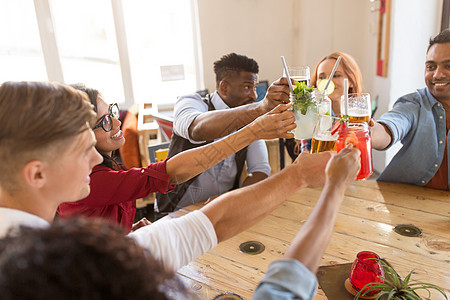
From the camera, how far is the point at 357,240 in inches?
50.4

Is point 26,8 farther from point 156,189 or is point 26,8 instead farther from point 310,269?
point 310,269

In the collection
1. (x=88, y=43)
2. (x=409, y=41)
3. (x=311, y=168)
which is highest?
(x=88, y=43)

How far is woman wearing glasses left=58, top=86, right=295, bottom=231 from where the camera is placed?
50.4 inches

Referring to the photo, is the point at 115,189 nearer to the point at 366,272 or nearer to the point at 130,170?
the point at 130,170

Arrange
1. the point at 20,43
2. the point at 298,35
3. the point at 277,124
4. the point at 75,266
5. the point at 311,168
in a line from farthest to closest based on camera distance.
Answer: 1. the point at 298,35
2. the point at 20,43
3. the point at 277,124
4. the point at 311,168
5. the point at 75,266

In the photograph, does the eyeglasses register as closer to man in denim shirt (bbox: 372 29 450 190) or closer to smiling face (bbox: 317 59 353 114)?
man in denim shirt (bbox: 372 29 450 190)

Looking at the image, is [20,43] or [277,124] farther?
[20,43]

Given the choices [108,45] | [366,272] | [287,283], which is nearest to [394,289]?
[366,272]

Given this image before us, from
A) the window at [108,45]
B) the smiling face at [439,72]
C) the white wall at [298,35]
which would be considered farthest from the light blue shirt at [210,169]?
the window at [108,45]

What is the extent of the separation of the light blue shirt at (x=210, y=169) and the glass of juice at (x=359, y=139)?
957 millimetres

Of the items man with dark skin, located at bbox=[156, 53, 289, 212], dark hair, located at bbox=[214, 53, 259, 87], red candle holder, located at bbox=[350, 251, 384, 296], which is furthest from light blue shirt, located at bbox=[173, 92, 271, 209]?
red candle holder, located at bbox=[350, 251, 384, 296]

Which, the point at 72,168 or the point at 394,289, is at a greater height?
the point at 72,168

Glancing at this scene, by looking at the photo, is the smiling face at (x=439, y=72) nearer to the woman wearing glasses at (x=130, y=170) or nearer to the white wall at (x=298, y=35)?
the woman wearing glasses at (x=130, y=170)

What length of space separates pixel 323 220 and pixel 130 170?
821 millimetres
